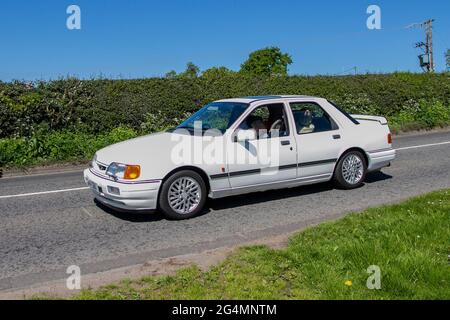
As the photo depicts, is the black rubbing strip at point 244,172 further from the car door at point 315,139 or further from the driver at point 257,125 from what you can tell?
the car door at point 315,139

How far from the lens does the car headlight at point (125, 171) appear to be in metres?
5.95

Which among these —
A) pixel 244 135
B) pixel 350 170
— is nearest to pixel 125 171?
pixel 244 135

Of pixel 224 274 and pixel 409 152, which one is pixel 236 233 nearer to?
pixel 224 274

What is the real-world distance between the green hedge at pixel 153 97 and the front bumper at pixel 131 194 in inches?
298

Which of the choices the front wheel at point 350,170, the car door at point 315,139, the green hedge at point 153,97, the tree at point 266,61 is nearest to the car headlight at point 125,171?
the car door at point 315,139

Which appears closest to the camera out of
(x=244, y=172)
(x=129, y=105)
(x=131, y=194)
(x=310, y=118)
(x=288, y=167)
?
(x=131, y=194)

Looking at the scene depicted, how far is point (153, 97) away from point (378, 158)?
856 cm

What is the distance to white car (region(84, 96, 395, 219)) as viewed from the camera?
6.09 m

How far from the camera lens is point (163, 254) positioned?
512cm

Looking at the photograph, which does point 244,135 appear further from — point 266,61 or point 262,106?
point 266,61

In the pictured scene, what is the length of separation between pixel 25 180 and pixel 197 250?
6418 mm

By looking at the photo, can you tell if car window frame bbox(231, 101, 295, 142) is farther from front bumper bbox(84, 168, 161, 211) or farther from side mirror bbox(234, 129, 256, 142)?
front bumper bbox(84, 168, 161, 211)

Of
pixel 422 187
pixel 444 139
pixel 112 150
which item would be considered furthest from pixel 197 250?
pixel 444 139

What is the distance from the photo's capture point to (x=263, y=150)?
6773 millimetres
